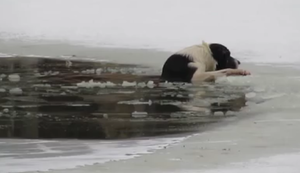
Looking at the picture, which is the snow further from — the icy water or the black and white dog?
the black and white dog

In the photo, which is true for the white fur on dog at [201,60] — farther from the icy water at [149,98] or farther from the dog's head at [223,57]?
the icy water at [149,98]

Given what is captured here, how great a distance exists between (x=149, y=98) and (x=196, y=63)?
1812mm

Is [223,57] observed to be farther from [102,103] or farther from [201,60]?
[102,103]

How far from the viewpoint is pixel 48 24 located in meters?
17.8

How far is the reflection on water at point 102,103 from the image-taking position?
18.5 feet

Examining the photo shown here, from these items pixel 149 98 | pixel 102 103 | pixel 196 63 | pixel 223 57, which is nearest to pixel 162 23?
pixel 223 57

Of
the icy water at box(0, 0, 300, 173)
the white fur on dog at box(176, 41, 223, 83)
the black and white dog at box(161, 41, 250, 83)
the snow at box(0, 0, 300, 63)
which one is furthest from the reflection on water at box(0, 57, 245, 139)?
the snow at box(0, 0, 300, 63)

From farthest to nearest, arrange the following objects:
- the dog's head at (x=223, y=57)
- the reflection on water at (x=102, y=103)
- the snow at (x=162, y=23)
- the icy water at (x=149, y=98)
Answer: the snow at (x=162, y=23)
the dog's head at (x=223, y=57)
the reflection on water at (x=102, y=103)
the icy water at (x=149, y=98)

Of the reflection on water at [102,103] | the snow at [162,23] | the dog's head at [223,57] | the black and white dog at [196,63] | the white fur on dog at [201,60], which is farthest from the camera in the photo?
the snow at [162,23]

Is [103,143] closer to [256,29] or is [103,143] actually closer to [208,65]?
[208,65]

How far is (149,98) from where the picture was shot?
24.0 feet

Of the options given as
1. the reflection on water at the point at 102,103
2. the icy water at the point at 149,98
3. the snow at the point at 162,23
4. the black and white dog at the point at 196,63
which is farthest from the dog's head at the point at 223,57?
the snow at the point at 162,23

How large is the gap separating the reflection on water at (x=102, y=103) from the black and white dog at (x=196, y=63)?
0.97 ft

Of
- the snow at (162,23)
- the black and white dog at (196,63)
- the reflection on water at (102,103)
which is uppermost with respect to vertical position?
the snow at (162,23)
